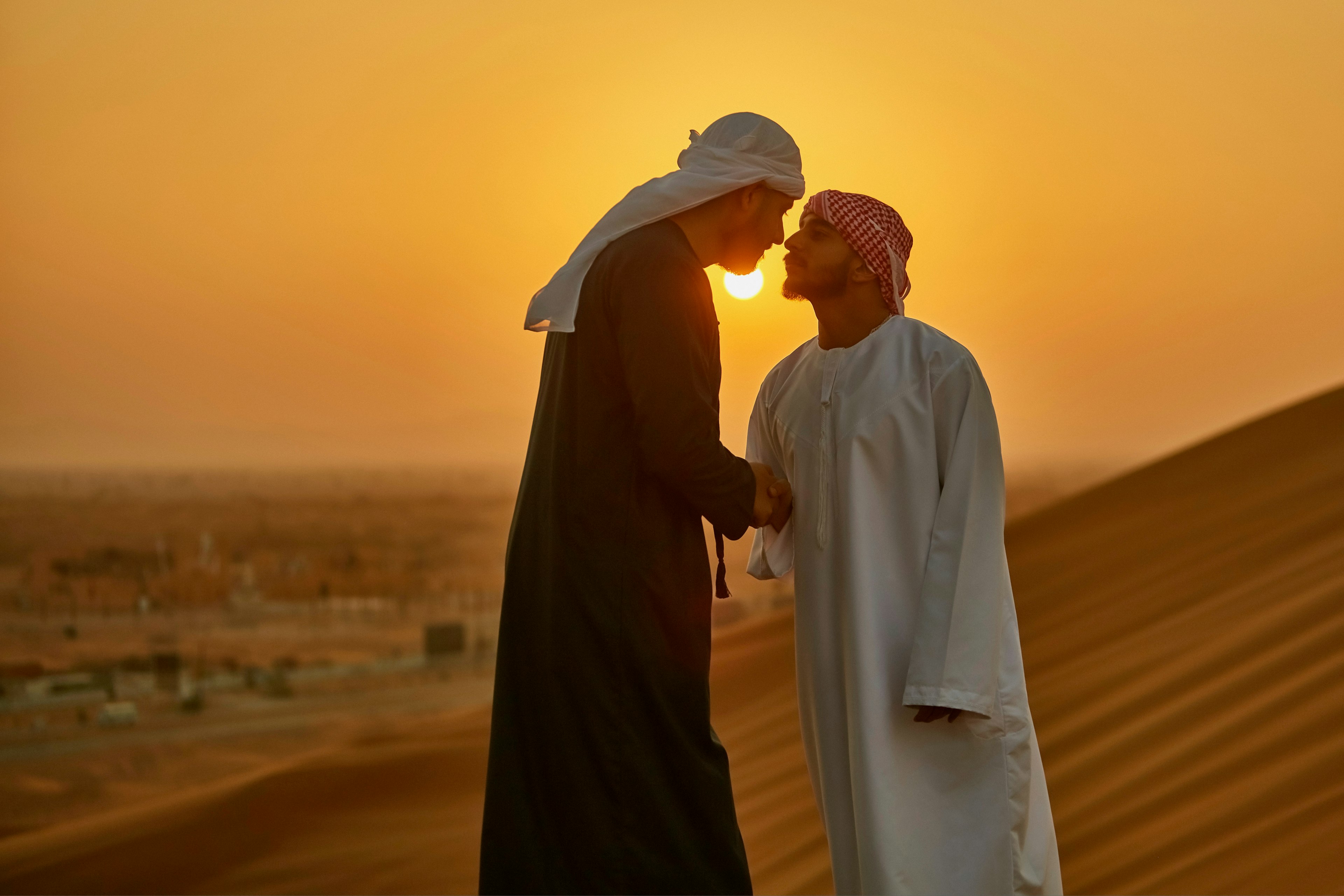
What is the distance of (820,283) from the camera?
2441mm

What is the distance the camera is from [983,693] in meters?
2.12

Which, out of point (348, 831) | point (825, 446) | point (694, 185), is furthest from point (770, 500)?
point (348, 831)

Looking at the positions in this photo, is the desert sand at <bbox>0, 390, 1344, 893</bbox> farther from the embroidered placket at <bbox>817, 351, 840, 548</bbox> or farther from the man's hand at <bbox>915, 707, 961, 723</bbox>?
the embroidered placket at <bbox>817, 351, 840, 548</bbox>

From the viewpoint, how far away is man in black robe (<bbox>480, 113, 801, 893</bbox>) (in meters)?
1.90

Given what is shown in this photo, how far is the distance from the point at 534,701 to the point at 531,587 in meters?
0.21

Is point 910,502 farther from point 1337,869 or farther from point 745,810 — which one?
point 745,810

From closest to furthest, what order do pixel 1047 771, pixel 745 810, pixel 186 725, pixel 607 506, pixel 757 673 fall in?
1. pixel 607 506
2. pixel 1047 771
3. pixel 745 810
4. pixel 186 725
5. pixel 757 673

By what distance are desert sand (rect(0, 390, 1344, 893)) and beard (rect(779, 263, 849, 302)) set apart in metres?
2.22

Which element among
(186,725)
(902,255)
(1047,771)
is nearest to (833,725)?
(902,255)

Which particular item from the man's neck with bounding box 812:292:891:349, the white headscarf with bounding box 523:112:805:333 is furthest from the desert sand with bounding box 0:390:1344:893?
the white headscarf with bounding box 523:112:805:333

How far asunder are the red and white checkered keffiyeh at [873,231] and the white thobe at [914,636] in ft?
0.34

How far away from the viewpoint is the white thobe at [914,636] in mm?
2178

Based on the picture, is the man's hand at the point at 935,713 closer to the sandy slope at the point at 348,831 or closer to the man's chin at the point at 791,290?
the man's chin at the point at 791,290

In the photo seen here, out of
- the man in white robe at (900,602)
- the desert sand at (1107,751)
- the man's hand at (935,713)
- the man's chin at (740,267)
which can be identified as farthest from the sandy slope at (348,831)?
the man's chin at (740,267)
